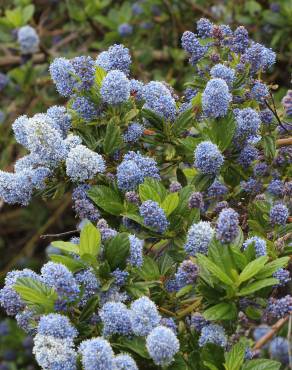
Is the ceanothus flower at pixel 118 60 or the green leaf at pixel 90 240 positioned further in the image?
the ceanothus flower at pixel 118 60

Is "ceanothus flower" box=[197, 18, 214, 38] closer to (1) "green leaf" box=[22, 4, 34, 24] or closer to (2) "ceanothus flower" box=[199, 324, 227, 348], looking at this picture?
(2) "ceanothus flower" box=[199, 324, 227, 348]

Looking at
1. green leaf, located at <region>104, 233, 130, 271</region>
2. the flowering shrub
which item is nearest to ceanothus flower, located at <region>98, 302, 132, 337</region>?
the flowering shrub

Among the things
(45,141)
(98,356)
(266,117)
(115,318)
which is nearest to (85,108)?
(45,141)

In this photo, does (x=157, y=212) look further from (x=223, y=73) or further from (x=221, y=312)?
(x=223, y=73)

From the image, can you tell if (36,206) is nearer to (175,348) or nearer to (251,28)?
(251,28)

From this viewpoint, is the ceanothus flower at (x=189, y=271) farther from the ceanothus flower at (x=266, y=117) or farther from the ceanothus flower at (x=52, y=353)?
the ceanothus flower at (x=266, y=117)

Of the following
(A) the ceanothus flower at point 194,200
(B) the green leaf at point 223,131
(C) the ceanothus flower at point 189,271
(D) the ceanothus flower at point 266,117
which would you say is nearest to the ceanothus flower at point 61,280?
(C) the ceanothus flower at point 189,271

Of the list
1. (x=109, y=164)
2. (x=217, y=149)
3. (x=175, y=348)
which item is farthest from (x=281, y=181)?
(x=175, y=348)
